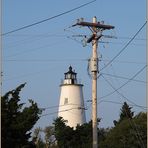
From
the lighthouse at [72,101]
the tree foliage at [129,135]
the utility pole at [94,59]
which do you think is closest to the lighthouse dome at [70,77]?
the lighthouse at [72,101]

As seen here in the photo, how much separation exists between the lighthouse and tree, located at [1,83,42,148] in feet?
116

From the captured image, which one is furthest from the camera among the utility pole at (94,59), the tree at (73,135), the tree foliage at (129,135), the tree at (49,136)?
the tree at (49,136)

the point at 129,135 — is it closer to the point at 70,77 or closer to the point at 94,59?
the point at 70,77

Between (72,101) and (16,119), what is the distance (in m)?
37.5

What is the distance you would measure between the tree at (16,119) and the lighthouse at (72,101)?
35.3m

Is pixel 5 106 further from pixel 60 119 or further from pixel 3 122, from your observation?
pixel 60 119

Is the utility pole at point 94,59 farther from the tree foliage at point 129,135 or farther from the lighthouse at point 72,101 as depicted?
the lighthouse at point 72,101

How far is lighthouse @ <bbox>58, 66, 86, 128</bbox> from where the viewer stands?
2867 inches

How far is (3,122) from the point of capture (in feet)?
114

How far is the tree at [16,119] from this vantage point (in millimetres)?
34719

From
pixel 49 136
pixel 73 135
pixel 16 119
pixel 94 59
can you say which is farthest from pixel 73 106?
pixel 94 59

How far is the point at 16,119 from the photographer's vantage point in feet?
119

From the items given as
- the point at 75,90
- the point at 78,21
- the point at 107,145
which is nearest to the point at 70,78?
the point at 75,90

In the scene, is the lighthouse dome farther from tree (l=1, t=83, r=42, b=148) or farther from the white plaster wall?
tree (l=1, t=83, r=42, b=148)
